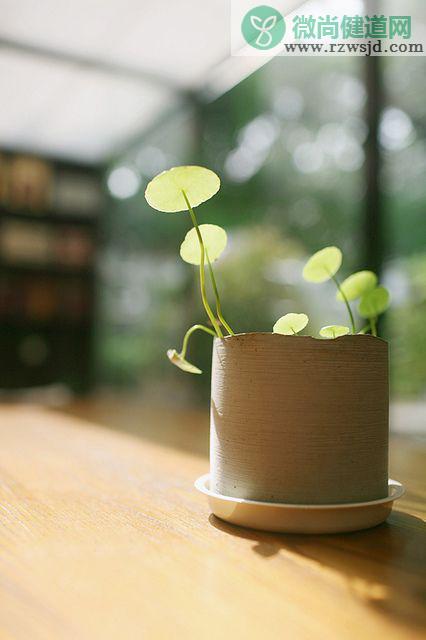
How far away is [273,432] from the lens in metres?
0.73

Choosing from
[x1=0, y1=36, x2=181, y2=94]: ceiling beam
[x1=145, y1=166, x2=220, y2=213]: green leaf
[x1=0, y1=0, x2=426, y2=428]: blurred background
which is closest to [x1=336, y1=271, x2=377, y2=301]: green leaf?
[x1=145, y1=166, x2=220, y2=213]: green leaf

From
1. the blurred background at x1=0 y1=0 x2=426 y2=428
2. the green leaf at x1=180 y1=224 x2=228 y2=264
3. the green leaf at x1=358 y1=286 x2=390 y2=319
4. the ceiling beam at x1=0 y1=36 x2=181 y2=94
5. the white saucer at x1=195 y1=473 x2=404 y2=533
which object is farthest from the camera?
the ceiling beam at x1=0 y1=36 x2=181 y2=94

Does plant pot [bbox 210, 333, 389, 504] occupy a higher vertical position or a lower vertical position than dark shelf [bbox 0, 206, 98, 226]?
lower

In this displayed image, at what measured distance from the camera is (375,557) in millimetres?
679

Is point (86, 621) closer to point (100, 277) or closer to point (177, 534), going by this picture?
point (177, 534)

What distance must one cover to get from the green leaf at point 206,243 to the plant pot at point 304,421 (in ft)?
0.52

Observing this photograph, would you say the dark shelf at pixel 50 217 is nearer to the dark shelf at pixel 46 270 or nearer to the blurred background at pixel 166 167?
the blurred background at pixel 166 167

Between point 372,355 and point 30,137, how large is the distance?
4.20 metres

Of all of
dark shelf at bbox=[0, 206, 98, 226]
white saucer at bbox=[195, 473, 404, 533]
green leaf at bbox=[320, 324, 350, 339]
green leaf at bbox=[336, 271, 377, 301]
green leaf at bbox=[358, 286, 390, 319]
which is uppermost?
dark shelf at bbox=[0, 206, 98, 226]

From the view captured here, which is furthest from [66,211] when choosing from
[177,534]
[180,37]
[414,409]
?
[177,534]

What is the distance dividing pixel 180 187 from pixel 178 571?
0.48 metres

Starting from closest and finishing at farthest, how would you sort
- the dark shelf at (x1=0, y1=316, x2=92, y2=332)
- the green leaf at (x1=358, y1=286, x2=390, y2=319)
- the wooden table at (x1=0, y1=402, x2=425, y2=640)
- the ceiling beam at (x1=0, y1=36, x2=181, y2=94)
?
the wooden table at (x1=0, y1=402, x2=425, y2=640) → the green leaf at (x1=358, y1=286, x2=390, y2=319) → the ceiling beam at (x1=0, y1=36, x2=181, y2=94) → the dark shelf at (x1=0, y1=316, x2=92, y2=332)

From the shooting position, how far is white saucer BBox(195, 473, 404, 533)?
72 cm

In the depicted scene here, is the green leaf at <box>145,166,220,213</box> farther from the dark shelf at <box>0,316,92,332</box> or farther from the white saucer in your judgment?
the dark shelf at <box>0,316,92,332</box>
